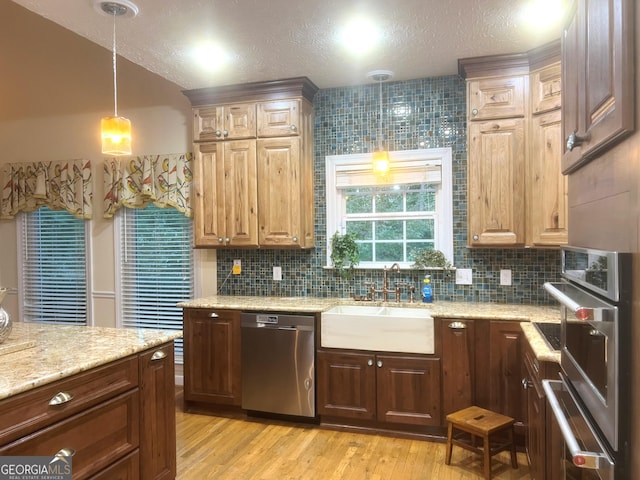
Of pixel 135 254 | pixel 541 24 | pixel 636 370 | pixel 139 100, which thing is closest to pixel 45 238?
pixel 135 254

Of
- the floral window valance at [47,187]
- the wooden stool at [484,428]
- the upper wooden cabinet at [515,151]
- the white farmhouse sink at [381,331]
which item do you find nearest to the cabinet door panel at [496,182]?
the upper wooden cabinet at [515,151]

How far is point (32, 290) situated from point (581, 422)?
550 centimetres

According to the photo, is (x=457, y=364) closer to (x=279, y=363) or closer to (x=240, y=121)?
(x=279, y=363)

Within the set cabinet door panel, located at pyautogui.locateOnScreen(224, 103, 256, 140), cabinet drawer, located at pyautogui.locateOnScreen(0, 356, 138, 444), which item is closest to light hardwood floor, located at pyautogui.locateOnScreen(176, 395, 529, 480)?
cabinet drawer, located at pyautogui.locateOnScreen(0, 356, 138, 444)

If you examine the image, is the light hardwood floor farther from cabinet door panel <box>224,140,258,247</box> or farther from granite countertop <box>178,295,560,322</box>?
cabinet door panel <box>224,140,258,247</box>

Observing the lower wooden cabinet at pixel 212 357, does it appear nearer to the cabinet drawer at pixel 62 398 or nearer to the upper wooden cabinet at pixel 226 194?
the upper wooden cabinet at pixel 226 194

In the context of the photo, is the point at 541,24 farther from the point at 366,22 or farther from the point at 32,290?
the point at 32,290

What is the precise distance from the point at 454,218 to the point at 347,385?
5.17 ft

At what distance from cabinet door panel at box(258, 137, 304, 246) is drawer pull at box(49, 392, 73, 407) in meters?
2.14

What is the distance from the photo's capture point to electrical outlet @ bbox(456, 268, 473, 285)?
11.5 feet

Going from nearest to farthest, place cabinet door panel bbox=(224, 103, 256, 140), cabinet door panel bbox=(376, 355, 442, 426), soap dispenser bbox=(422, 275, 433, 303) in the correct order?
cabinet door panel bbox=(376, 355, 442, 426)
soap dispenser bbox=(422, 275, 433, 303)
cabinet door panel bbox=(224, 103, 256, 140)

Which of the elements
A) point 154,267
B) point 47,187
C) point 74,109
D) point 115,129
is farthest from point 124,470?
point 74,109

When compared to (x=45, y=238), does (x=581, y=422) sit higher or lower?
lower

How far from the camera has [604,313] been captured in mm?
1030
